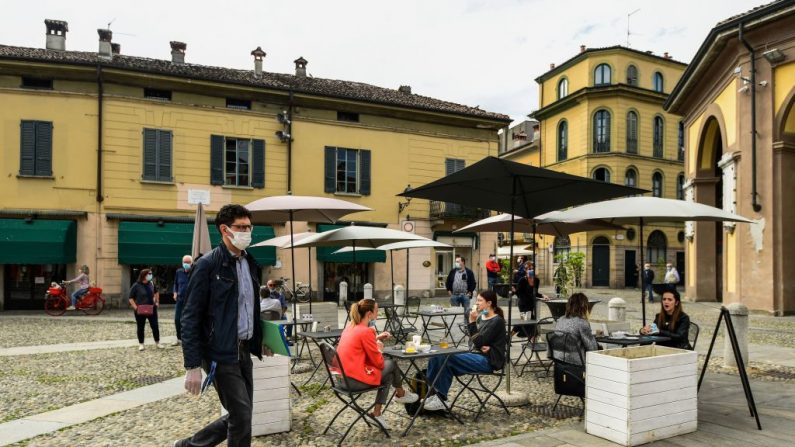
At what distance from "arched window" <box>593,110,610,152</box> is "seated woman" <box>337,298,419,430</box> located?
3342cm

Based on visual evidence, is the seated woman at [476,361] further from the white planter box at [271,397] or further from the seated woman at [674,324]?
the seated woman at [674,324]

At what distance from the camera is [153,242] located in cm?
2014

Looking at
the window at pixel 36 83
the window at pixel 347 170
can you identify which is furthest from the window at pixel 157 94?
the window at pixel 347 170

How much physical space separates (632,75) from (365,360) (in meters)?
35.6

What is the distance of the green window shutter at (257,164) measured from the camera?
22.0 meters

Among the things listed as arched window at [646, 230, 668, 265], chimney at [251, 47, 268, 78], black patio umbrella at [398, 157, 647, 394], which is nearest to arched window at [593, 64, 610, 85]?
arched window at [646, 230, 668, 265]

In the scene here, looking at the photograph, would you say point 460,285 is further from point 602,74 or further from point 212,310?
point 602,74

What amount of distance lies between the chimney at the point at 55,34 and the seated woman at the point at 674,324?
22.9m

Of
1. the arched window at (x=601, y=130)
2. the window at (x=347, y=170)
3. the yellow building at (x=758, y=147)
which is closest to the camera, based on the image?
the yellow building at (x=758, y=147)

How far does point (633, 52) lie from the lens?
3612 cm

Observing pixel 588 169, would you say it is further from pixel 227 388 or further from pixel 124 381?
pixel 227 388

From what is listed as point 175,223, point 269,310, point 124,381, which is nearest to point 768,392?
point 269,310

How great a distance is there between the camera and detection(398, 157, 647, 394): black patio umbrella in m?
5.85

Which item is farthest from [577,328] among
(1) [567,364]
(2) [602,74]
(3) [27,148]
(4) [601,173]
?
(2) [602,74]
